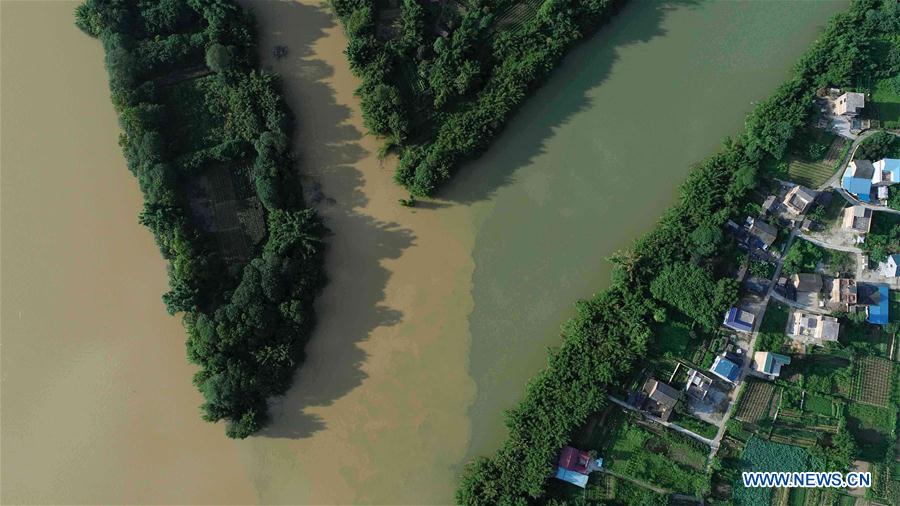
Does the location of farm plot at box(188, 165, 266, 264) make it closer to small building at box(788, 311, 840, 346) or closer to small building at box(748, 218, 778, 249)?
small building at box(748, 218, 778, 249)

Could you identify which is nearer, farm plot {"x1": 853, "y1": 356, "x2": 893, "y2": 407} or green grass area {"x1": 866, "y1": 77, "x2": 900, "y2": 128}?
farm plot {"x1": 853, "y1": 356, "x2": 893, "y2": 407}

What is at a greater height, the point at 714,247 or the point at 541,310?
the point at 714,247

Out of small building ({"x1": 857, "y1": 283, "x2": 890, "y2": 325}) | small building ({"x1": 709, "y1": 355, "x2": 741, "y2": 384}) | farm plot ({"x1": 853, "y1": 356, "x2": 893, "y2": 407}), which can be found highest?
small building ({"x1": 857, "y1": 283, "x2": 890, "y2": 325})

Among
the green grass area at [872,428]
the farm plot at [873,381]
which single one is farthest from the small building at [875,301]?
the green grass area at [872,428]

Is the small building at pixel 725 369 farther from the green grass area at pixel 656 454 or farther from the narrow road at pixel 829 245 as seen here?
the narrow road at pixel 829 245

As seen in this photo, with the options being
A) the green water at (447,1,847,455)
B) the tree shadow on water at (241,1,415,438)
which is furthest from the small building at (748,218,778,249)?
the tree shadow on water at (241,1,415,438)

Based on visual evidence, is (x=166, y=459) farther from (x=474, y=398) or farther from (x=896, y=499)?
(x=896, y=499)

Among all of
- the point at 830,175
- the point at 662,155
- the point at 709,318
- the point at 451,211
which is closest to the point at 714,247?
the point at 709,318
